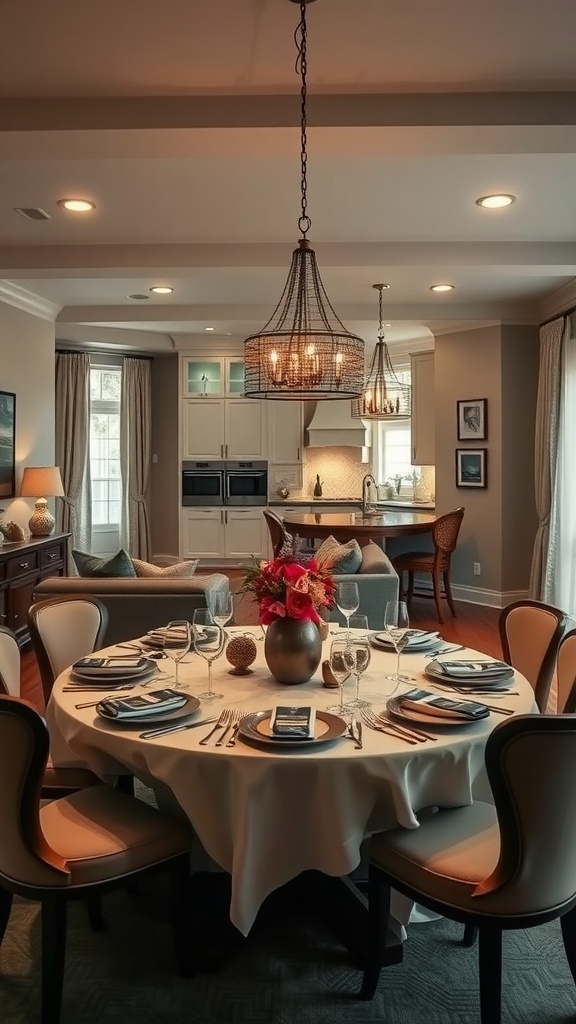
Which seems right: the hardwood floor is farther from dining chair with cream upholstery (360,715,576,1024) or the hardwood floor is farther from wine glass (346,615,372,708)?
dining chair with cream upholstery (360,715,576,1024)

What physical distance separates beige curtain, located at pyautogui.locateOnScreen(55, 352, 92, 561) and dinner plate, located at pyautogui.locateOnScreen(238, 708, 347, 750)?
745 centimetres

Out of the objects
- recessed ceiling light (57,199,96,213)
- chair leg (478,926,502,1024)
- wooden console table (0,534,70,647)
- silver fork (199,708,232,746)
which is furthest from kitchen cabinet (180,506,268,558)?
chair leg (478,926,502,1024)

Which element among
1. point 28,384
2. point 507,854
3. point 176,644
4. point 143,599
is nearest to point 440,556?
point 143,599

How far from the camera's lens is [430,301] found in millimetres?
6781

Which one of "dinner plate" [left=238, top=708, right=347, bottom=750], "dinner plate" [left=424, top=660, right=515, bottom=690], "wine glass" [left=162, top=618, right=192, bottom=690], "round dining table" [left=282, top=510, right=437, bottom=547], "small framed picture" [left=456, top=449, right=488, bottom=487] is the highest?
"small framed picture" [left=456, top=449, right=488, bottom=487]

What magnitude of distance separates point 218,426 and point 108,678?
295 inches

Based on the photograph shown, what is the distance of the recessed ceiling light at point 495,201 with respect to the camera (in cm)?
412

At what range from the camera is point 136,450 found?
9602 mm

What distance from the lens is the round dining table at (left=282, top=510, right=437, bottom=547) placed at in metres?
6.59

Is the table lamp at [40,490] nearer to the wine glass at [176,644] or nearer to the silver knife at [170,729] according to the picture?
the wine glass at [176,644]

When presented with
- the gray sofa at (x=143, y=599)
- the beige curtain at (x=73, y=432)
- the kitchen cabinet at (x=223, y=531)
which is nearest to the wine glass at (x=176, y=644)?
the gray sofa at (x=143, y=599)

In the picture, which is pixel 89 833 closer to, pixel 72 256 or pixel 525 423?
pixel 72 256

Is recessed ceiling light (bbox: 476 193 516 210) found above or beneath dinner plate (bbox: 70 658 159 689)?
above

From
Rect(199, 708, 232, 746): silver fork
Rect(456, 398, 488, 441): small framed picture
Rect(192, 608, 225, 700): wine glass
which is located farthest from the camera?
Rect(456, 398, 488, 441): small framed picture
